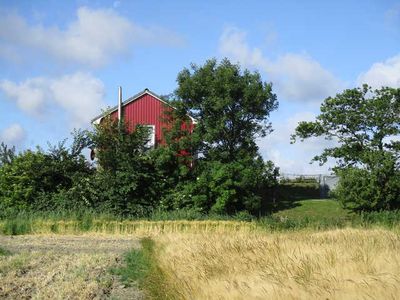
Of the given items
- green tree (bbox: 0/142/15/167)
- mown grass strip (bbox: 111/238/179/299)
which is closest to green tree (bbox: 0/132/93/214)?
green tree (bbox: 0/142/15/167)

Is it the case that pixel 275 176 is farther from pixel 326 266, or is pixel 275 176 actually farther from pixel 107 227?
pixel 326 266

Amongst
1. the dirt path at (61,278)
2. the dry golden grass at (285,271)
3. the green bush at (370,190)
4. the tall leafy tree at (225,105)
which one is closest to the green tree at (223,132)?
the tall leafy tree at (225,105)

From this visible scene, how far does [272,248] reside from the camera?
10.7 metres

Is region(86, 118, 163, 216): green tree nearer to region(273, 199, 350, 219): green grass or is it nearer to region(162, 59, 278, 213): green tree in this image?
region(162, 59, 278, 213): green tree

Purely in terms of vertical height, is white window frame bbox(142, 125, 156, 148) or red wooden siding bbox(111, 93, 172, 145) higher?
red wooden siding bbox(111, 93, 172, 145)

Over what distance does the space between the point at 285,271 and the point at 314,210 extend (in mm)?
32571

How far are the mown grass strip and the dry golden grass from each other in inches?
6.3

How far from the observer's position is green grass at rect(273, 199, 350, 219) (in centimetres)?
3803

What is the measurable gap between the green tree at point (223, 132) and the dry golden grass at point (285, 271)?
2515 centimetres

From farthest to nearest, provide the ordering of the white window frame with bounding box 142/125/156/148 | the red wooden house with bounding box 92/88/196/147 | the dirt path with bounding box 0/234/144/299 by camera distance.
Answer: the red wooden house with bounding box 92/88/196/147
the white window frame with bounding box 142/125/156/148
the dirt path with bounding box 0/234/144/299

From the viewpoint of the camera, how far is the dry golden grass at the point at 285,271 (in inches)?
253

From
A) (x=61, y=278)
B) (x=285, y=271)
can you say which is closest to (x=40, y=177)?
(x=61, y=278)

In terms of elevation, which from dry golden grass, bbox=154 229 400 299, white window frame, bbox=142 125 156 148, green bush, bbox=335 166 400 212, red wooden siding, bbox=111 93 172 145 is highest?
red wooden siding, bbox=111 93 172 145

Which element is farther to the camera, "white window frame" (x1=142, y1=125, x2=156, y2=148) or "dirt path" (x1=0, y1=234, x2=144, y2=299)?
"white window frame" (x1=142, y1=125, x2=156, y2=148)
